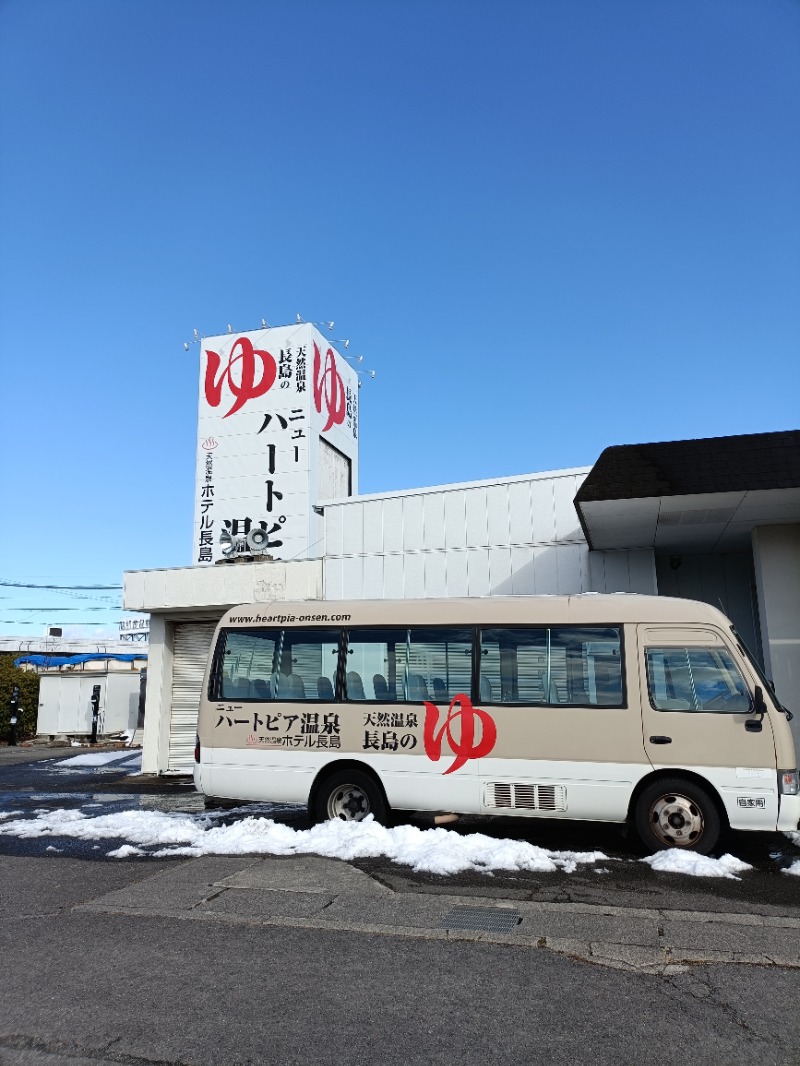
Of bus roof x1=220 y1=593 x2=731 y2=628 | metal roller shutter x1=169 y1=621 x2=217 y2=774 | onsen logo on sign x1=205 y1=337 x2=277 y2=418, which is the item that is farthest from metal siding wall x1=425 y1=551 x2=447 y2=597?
onsen logo on sign x1=205 y1=337 x2=277 y2=418

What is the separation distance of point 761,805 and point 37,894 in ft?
22.5

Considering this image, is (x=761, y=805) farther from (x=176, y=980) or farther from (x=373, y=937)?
(x=176, y=980)

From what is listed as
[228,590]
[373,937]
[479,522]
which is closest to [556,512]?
[479,522]

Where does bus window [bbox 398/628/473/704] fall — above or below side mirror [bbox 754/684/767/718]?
above

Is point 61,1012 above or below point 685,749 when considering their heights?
below

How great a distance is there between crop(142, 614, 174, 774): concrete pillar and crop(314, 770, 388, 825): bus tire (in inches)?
384

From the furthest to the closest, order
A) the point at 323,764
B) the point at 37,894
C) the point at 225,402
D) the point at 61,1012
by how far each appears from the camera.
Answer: the point at 225,402
the point at 323,764
the point at 37,894
the point at 61,1012

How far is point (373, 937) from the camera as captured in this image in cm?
557

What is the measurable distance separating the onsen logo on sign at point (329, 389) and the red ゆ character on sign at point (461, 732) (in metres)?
31.0

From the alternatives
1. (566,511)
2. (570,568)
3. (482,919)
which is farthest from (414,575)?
(482,919)

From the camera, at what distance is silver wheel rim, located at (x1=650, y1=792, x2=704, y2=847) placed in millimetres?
7984

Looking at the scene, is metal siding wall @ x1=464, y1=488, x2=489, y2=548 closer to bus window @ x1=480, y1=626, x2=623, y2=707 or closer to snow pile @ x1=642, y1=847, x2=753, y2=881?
bus window @ x1=480, y1=626, x2=623, y2=707

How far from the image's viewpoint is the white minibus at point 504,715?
8.05 meters

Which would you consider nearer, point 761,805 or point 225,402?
point 761,805
